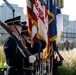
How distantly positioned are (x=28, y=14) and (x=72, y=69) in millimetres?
3478

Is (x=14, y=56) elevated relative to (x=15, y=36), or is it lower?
lower

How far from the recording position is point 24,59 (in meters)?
5.94

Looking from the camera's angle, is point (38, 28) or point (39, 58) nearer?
point (39, 58)

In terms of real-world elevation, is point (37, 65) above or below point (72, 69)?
above

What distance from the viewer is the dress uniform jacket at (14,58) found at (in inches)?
224

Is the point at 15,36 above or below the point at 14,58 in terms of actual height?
above

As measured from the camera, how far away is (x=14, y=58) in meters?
5.73

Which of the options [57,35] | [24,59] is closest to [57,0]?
[57,35]

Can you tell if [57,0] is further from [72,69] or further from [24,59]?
[24,59]

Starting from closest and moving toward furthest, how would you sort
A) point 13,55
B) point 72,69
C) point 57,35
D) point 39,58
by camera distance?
point 13,55
point 39,58
point 57,35
point 72,69

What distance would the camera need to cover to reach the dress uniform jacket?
570 cm

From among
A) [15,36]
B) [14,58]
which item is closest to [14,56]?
[14,58]

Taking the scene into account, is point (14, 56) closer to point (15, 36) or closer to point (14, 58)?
point (14, 58)

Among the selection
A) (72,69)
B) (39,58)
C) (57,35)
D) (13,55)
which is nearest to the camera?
(13,55)
